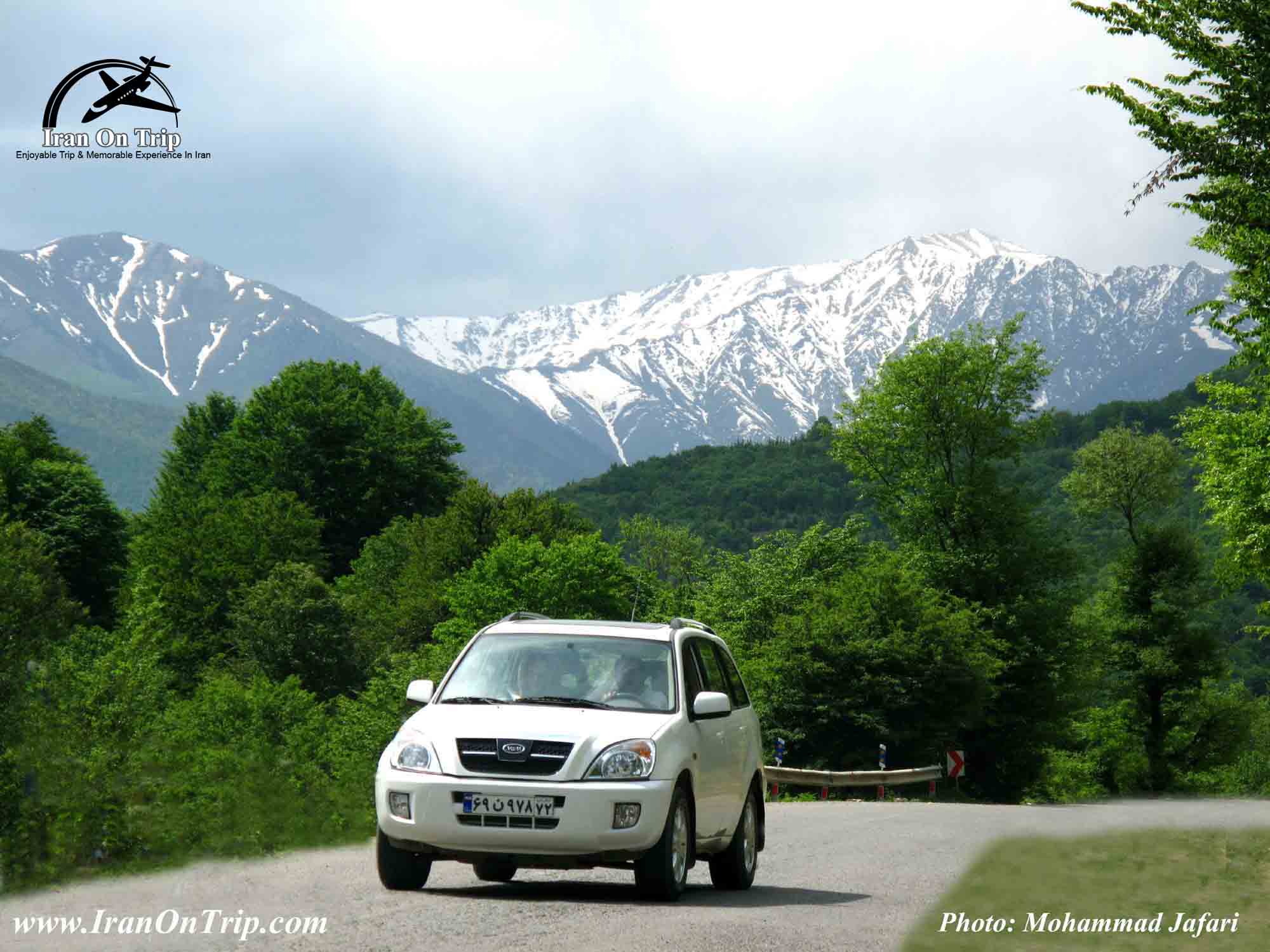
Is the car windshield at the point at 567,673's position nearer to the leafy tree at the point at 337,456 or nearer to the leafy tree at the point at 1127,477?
the leafy tree at the point at 1127,477

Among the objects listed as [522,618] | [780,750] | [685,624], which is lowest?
[780,750]

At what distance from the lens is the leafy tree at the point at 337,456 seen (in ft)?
246

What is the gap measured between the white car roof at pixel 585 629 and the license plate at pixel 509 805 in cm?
163

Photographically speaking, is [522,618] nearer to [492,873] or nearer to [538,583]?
[492,873]

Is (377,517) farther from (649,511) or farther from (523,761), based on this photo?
(649,511)

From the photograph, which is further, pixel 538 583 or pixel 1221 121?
pixel 538 583

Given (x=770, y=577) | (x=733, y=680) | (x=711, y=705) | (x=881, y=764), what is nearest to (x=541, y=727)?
(x=711, y=705)

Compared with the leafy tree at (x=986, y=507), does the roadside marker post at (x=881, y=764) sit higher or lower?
lower

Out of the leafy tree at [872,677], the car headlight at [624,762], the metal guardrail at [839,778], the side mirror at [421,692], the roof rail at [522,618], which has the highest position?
the roof rail at [522,618]

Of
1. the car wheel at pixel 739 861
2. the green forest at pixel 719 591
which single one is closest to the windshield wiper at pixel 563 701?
the car wheel at pixel 739 861

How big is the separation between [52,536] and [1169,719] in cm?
4897

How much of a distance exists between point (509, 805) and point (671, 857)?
3.84 feet

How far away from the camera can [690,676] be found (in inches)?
430

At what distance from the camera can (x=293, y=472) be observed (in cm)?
7538
